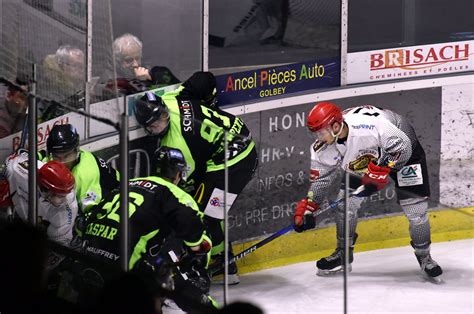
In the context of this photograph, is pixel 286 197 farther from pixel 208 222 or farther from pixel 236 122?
pixel 236 122

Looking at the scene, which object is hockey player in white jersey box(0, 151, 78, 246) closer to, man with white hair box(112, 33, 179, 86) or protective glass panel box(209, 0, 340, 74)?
man with white hair box(112, 33, 179, 86)

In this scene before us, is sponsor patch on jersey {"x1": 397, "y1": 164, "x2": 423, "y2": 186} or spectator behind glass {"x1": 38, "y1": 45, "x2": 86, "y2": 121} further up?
spectator behind glass {"x1": 38, "y1": 45, "x2": 86, "y2": 121}

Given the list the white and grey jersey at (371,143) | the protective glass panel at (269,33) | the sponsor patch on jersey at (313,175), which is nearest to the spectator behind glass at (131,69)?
the protective glass panel at (269,33)

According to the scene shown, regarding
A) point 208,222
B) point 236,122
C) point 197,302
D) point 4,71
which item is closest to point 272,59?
point 236,122

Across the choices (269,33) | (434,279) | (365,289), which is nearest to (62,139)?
(365,289)

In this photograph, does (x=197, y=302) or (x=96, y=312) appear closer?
(x=96, y=312)

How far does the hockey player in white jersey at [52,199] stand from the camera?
5.32 m

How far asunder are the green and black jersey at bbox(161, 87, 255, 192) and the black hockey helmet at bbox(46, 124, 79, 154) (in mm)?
397

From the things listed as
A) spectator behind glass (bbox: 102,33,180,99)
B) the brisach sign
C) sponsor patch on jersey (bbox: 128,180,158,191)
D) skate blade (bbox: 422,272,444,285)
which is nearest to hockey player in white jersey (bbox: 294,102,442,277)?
skate blade (bbox: 422,272,444,285)

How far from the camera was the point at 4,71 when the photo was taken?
229 inches

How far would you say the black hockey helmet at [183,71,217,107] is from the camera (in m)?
6.55

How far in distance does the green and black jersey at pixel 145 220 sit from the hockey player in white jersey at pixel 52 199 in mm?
110

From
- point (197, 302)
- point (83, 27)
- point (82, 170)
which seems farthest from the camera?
point (83, 27)

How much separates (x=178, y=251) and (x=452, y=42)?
10.2 feet
